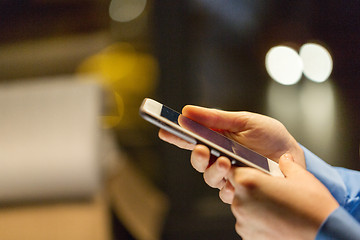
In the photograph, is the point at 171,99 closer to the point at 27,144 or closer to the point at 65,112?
the point at 65,112

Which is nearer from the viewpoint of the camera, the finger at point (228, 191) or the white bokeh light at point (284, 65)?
the finger at point (228, 191)

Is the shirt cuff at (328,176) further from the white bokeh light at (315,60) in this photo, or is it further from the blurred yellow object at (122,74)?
the blurred yellow object at (122,74)

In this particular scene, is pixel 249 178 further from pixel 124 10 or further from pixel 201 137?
pixel 124 10

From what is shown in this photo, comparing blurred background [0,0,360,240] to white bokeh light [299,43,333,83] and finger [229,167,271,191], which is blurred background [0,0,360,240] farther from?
finger [229,167,271,191]

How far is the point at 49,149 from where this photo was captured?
1154 mm

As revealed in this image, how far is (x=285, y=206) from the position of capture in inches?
14.8

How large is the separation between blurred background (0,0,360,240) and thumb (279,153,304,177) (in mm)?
242

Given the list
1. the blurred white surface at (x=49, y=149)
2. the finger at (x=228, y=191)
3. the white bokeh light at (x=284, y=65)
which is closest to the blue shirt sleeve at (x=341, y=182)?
the finger at (x=228, y=191)

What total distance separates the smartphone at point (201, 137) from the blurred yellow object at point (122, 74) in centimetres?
125

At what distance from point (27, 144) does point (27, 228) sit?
244 millimetres

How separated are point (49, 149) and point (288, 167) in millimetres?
875

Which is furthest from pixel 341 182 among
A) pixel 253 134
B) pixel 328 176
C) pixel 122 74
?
pixel 122 74

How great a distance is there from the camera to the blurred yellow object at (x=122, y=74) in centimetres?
171

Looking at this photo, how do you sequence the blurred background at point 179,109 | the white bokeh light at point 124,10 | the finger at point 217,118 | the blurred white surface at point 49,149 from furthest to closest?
the white bokeh light at point 124,10, the blurred white surface at point 49,149, the blurred background at point 179,109, the finger at point 217,118
